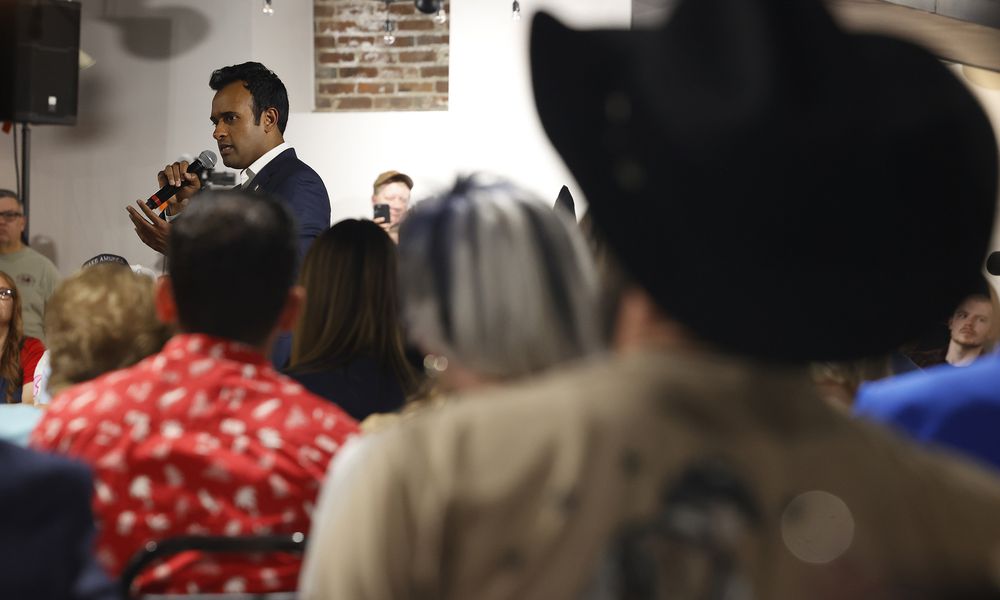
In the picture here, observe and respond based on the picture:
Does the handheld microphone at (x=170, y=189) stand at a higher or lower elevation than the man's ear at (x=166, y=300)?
higher

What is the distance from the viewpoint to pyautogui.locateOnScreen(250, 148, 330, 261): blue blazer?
12.1ft

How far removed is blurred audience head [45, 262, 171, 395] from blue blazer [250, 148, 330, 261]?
190 centimetres

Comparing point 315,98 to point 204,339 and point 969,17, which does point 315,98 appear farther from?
point 204,339

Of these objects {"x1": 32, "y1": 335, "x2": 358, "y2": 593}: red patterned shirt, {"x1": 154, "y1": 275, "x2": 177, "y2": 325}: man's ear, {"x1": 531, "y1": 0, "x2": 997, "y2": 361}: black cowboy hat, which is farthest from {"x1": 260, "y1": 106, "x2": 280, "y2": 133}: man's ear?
{"x1": 531, "y1": 0, "x2": 997, "y2": 361}: black cowboy hat

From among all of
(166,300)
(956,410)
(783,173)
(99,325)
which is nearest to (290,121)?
(99,325)

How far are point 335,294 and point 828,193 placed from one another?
5.04ft

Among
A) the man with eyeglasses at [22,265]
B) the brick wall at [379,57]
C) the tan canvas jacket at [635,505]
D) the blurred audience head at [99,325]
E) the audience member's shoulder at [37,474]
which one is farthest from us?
the brick wall at [379,57]

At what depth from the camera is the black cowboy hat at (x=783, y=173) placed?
609 millimetres

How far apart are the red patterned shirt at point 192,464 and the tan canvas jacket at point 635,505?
2.12 feet

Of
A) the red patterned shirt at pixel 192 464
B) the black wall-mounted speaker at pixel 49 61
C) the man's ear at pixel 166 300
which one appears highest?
the black wall-mounted speaker at pixel 49 61

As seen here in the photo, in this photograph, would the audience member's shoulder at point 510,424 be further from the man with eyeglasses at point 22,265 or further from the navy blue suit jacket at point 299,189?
the man with eyeglasses at point 22,265

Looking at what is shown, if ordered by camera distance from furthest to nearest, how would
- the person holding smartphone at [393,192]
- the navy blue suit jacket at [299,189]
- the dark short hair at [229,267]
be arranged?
the person holding smartphone at [393,192] < the navy blue suit jacket at [299,189] < the dark short hair at [229,267]

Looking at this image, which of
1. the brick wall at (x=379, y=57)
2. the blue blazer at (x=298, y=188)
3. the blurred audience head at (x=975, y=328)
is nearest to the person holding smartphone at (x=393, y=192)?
the brick wall at (x=379, y=57)

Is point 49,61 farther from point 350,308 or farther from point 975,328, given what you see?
point 975,328
